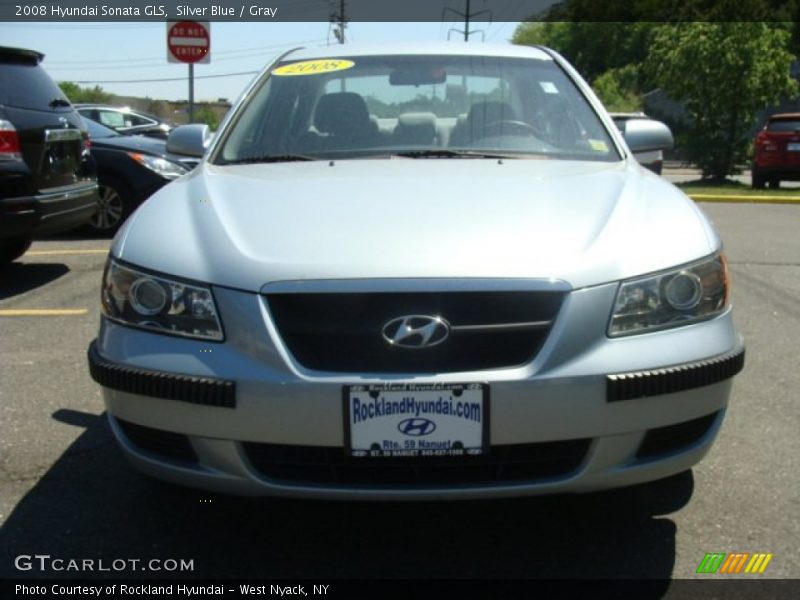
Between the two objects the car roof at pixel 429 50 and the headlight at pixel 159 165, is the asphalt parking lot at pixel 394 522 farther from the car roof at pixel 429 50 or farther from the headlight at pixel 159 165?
the headlight at pixel 159 165

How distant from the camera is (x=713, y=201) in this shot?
1412cm

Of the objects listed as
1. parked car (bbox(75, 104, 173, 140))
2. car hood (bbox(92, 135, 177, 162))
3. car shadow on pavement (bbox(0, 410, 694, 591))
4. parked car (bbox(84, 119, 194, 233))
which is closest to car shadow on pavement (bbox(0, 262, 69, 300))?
parked car (bbox(84, 119, 194, 233))

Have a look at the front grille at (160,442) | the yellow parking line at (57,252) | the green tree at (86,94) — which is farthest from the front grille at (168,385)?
the green tree at (86,94)

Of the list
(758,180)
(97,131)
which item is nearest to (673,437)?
(97,131)

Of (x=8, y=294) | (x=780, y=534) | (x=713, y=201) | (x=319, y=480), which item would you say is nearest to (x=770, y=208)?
(x=713, y=201)

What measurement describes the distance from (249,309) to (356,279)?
0.91 feet

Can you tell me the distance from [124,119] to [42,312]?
14.2 metres

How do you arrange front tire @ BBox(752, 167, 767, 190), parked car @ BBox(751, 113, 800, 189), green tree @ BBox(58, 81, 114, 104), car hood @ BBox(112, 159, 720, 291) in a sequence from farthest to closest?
green tree @ BBox(58, 81, 114, 104)
front tire @ BBox(752, 167, 767, 190)
parked car @ BBox(751, 113, 800, 189)
car hood @ BBox(112, 159, 720, 291)

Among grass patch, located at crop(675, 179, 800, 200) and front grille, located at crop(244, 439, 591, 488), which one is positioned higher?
front grille, located at crop(244, 439, 591, 488)

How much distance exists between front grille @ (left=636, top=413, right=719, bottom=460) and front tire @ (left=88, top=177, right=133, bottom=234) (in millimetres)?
7079

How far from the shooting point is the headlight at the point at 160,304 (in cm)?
238

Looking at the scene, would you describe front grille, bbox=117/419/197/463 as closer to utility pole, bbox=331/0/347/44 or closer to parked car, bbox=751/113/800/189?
parked car, bbox=751/113/800/189

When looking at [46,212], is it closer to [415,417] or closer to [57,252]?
[57,252]

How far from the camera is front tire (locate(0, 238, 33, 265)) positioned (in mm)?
6773
